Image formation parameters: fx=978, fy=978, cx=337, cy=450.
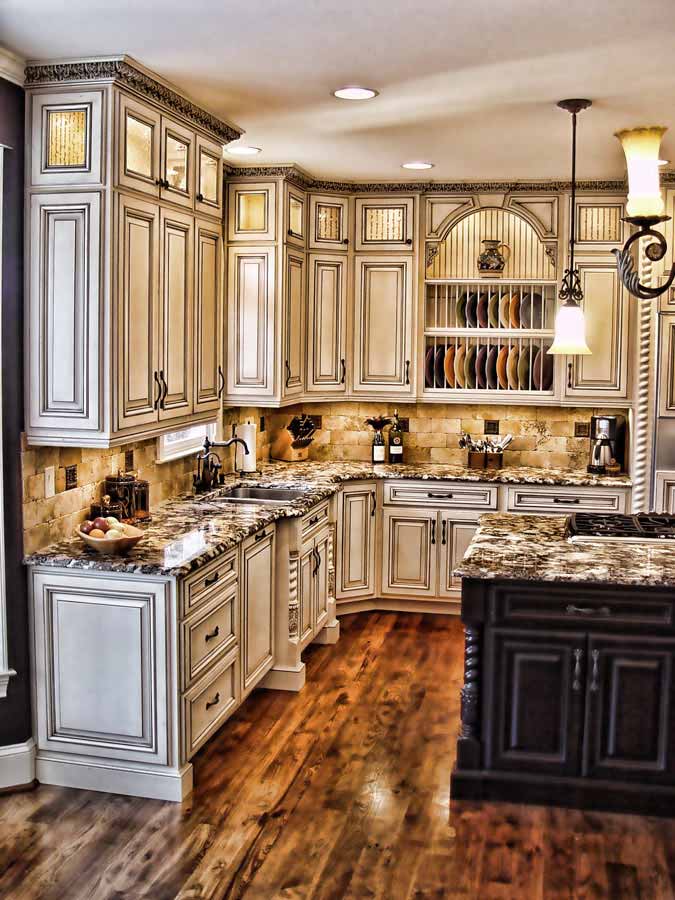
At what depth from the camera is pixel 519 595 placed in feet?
11.6

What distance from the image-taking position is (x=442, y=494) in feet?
19.6

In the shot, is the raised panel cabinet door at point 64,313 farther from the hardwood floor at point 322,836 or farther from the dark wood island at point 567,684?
the dark wood island at point 567,684

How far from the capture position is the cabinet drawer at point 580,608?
3.46m

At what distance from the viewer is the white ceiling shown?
2.95 metres

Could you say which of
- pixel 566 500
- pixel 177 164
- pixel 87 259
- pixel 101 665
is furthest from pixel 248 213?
pixel 101 665

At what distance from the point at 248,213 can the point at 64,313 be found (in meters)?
2.20

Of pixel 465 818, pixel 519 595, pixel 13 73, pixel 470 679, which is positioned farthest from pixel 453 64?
pixel 465 818

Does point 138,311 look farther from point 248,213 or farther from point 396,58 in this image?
point 248,213

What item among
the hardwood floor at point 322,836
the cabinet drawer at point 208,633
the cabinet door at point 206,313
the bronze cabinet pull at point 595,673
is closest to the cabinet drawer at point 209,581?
the cabinet drawer at point 208,633

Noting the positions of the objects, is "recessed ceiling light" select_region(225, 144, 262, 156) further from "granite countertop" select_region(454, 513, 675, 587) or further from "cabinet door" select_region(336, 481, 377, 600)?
"granite countertop" select_region(454, 513, 675, 587)

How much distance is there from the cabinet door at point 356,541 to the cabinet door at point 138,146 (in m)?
2.53

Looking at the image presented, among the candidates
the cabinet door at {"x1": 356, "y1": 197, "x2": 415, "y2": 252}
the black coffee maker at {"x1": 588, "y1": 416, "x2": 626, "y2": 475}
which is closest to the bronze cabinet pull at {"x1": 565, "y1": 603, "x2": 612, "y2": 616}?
the black coffee maker at {"x1": 588, "y1": 416, "x2": 626, "y2": 475}

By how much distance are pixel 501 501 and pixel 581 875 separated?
2.98 metres

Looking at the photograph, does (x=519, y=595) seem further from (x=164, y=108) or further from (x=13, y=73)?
(x=13, y=73)
